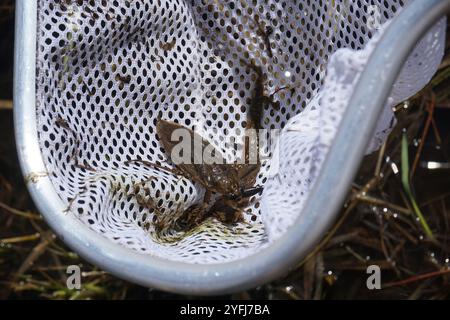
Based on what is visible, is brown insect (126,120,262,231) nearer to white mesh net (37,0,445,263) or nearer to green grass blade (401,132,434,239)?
white mesh net (37,0,445,263)

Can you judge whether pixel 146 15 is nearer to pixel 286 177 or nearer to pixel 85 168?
pixel 85 168

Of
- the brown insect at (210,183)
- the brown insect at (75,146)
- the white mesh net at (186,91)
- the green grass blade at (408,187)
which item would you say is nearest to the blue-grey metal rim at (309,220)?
the white mesh net at (186,91)

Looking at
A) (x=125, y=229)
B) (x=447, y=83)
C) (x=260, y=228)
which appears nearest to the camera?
(x=125, y=229)

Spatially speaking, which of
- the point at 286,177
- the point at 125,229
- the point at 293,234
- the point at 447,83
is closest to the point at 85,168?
the point at 125,229

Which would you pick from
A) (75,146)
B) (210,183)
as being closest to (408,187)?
(210,183)

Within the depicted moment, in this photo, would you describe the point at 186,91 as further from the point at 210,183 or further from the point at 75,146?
the point at 75,146

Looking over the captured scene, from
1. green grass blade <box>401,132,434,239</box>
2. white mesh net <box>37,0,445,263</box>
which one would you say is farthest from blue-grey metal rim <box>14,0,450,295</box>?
green grass blade <box>401,132,434,239</box>
